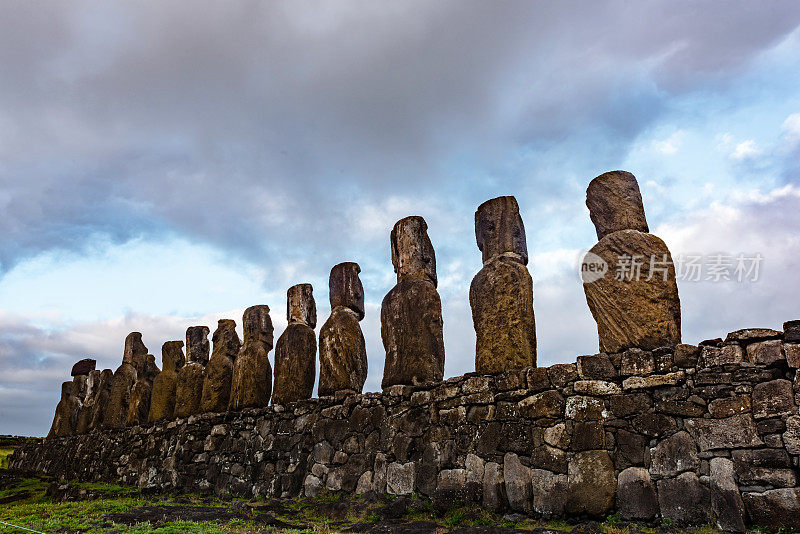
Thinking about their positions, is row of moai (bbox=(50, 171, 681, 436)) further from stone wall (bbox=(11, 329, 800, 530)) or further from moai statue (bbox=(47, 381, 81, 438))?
moai statue (bbox=(47, 381, 81, 438))

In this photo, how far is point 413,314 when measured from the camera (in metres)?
10.6

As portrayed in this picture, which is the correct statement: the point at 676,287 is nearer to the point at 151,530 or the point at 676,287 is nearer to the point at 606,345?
the point at 606,345

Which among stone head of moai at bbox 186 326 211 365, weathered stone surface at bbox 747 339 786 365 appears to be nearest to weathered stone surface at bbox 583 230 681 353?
weathered stone surface at bbox 747 339 786 365

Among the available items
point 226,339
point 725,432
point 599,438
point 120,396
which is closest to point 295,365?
point 226,339

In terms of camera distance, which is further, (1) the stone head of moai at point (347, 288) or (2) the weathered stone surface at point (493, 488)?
(1) the stone head of moai at point (347, 288)

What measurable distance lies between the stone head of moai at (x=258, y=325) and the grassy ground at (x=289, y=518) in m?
4.23

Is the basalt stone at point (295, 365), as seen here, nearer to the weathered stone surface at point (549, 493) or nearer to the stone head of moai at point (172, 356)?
the stone head of moai at point (172, 356)

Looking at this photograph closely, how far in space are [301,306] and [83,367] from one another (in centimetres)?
1674

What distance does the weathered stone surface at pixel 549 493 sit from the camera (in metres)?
7.46

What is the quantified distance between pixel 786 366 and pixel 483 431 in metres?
3.96

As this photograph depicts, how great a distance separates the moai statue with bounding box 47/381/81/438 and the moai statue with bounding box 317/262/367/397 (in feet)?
57.0

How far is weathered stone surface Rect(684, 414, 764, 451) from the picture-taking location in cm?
647

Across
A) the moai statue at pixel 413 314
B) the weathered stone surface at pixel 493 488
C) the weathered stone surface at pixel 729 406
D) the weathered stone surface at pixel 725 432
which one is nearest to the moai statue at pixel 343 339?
the moai statue at pixel 413 314

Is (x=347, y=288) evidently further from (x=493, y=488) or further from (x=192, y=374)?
(x=192, y=374)
